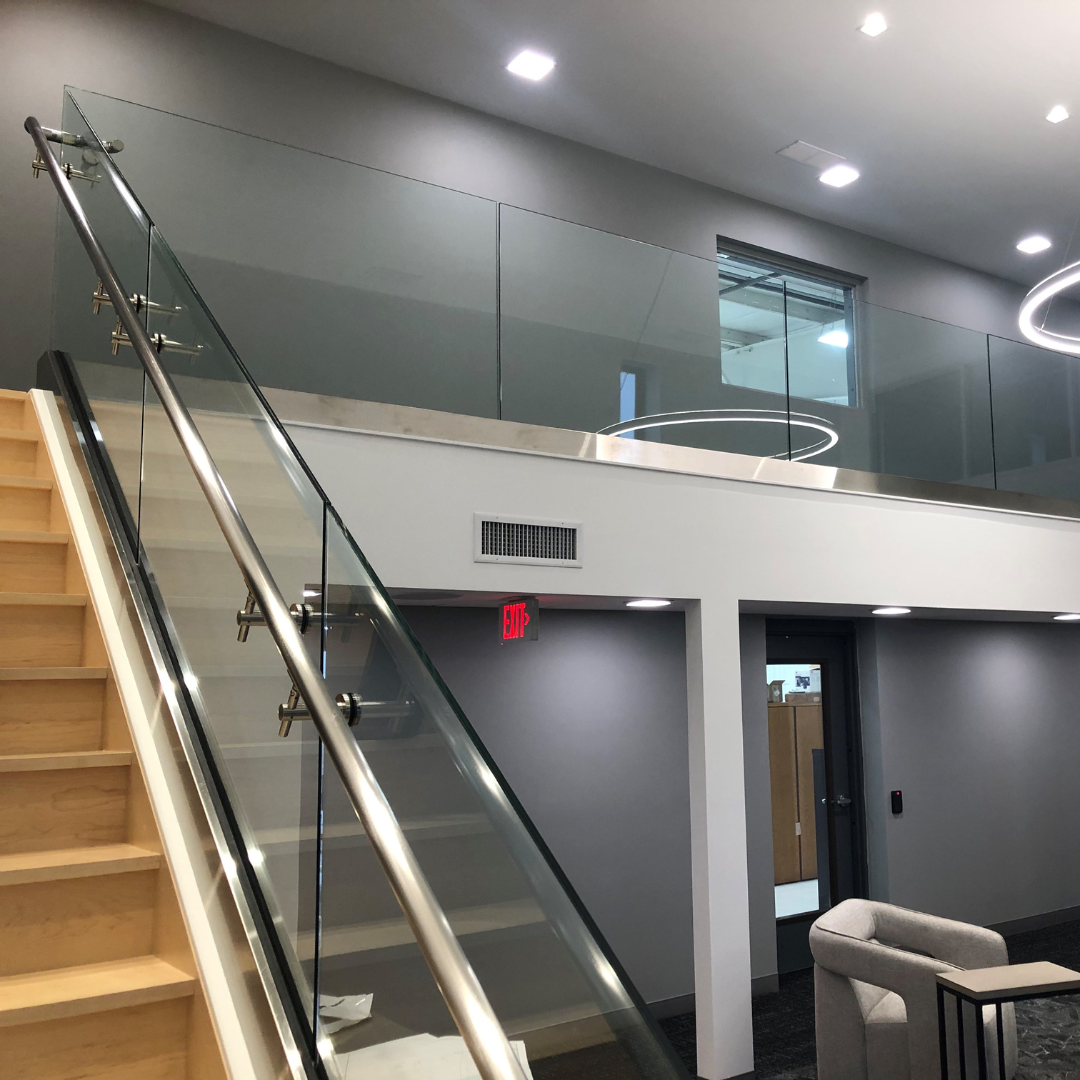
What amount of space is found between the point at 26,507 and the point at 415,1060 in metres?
2.42

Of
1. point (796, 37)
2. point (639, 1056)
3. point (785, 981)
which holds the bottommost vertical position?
point (785, 981)

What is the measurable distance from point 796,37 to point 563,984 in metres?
5.73

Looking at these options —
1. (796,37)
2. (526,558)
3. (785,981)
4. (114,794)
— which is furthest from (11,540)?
(785,981)

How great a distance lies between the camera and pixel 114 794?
6.88ft

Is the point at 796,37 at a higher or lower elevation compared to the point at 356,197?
higher

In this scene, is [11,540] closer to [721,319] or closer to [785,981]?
[721,319]

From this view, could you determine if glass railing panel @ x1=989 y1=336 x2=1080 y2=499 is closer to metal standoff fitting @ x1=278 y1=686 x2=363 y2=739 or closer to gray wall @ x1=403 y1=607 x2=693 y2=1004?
gray wall @ x1=403 y1=607 x2=693 y2=1004

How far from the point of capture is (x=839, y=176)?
23.7 ft

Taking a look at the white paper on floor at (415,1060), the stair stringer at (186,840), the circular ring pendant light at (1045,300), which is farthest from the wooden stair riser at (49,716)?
the circular ring pendant light at (1045,300)

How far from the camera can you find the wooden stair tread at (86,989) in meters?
1.54

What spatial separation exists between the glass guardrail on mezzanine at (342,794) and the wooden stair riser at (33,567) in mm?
380

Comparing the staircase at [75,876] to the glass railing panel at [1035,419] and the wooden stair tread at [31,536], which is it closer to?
the wooden stair tread at [31,536]

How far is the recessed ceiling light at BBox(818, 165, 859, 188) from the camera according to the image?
713 cm

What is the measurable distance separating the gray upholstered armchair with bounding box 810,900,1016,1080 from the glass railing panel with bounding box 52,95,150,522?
A: 3.51 m
